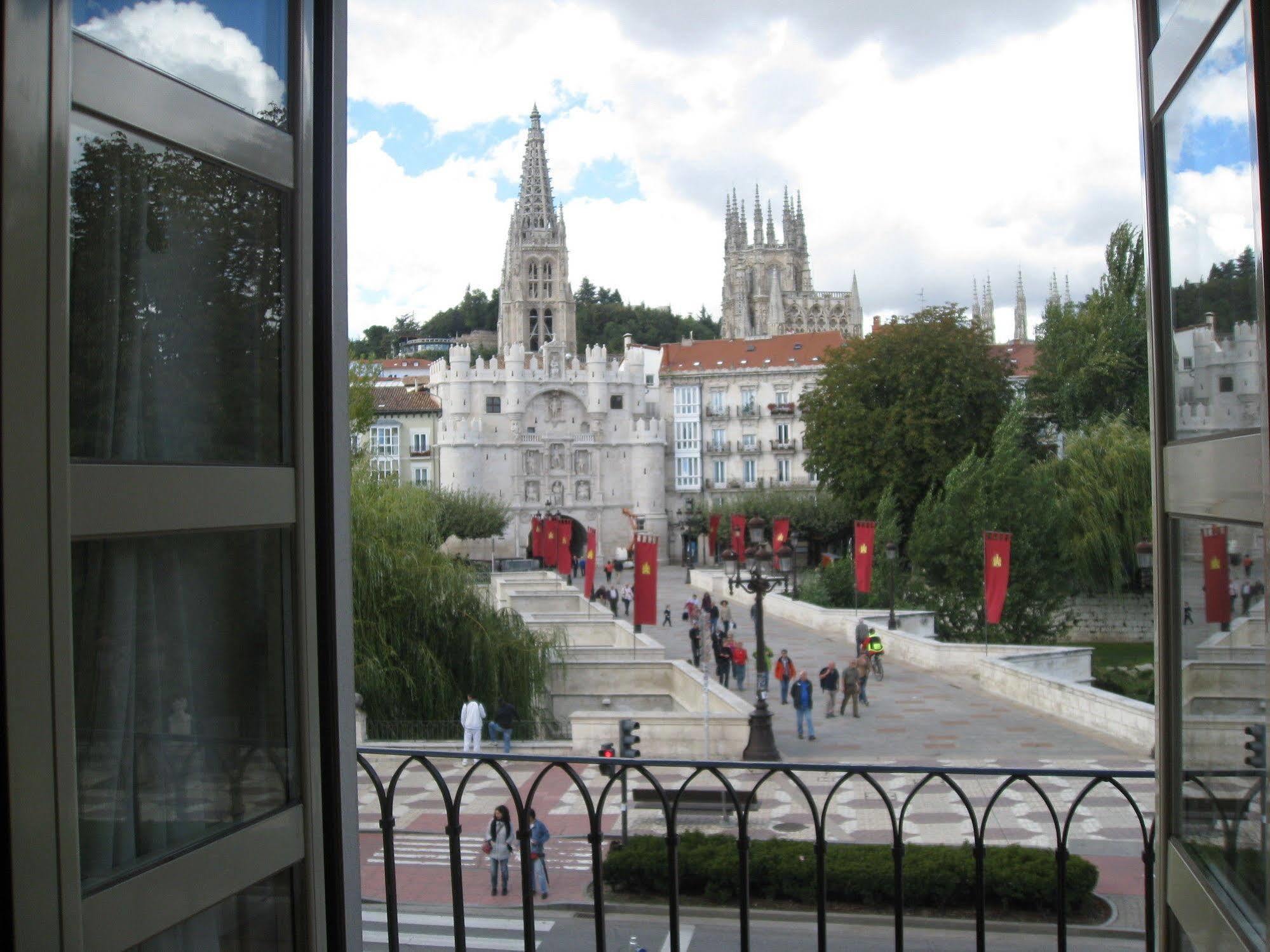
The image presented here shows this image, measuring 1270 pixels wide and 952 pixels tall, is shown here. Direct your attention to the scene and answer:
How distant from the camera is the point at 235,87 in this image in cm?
246

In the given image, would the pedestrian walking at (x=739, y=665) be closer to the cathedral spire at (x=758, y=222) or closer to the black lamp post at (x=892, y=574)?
the black lamp post at (x=892, y=574)

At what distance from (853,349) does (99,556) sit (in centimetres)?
4332

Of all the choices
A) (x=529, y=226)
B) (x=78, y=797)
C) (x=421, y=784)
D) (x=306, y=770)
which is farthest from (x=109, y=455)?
→ (x=529, y=226)

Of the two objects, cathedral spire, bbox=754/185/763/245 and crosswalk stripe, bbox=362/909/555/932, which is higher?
cathedral spire, bbox=754/185/763/245

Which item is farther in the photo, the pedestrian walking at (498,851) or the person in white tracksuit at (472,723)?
the person in white tracksuit at (472,723)

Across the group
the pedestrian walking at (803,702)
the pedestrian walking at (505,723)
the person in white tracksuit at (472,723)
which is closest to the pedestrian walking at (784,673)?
the pedestrian walking at (803,702)

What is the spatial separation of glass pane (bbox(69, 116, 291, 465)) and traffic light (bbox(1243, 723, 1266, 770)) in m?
2.10

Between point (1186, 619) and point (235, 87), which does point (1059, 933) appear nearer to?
point (1186, 619)

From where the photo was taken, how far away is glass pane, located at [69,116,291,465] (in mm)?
2092

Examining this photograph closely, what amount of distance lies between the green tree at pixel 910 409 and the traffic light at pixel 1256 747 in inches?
1528

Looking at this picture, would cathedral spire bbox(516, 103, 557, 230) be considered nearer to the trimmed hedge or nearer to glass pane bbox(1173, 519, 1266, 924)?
the trimmed hedge

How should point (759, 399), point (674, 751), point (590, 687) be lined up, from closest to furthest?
point (674, 751) < point (590, 687) < point (759, 399)

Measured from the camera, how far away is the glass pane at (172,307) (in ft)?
6.86

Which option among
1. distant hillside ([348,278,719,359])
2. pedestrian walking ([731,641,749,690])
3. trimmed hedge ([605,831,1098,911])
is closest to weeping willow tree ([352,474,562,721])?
pedestrian walking ([731,641,749,690])
